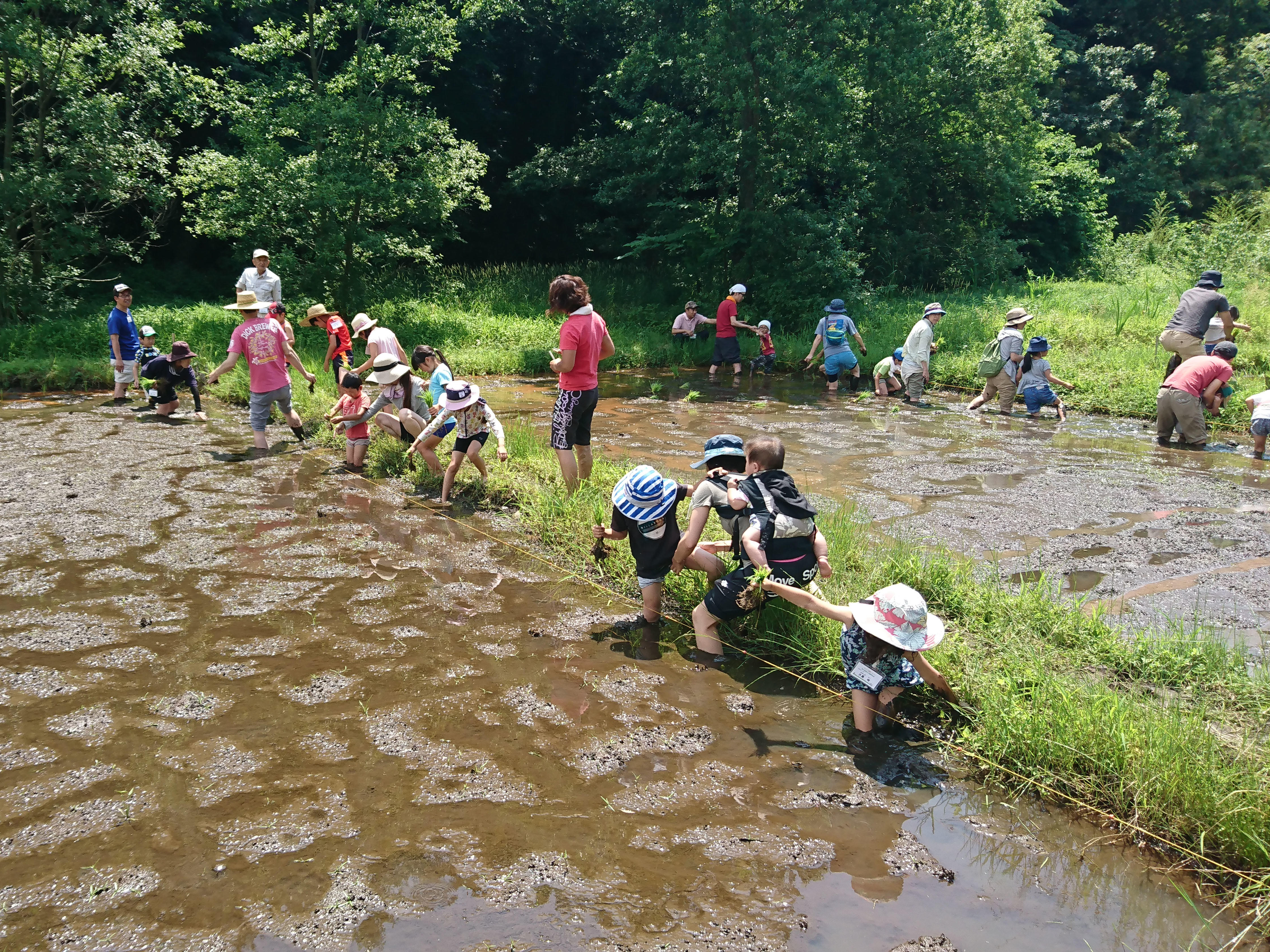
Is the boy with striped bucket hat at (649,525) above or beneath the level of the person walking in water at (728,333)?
beneath

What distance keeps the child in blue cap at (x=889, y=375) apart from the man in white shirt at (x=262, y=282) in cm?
1013

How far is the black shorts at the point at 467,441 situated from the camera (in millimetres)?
8977

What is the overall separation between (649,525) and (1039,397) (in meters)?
10.1

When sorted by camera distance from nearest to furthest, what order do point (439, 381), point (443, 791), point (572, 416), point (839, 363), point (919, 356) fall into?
point (443, 791) < point (572, 416) < point (439, 381) < point (919, 356) < point (839, 363)

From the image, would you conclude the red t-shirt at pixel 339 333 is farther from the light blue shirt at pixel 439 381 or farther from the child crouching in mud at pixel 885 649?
the child crouching in mud at pixel 885 649

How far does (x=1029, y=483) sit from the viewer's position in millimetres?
10047

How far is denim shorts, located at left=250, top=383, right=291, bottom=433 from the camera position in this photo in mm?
10781

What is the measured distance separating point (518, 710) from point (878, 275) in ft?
79.7

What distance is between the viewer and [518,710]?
17.5 feet

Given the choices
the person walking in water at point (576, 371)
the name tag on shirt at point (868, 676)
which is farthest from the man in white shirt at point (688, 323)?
the name tag on shirt at point (868, 676)

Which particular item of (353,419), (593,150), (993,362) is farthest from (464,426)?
(593,150)

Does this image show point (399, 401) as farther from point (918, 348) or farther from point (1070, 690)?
point (918, 348)

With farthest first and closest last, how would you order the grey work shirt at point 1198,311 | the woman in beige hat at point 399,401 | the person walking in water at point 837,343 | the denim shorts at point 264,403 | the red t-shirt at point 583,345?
the person walking in water at point 837,343 < the grey work shirt at point 1198,311 < the denim shorts at point 264,403 < the woman in beige hat at point 399,401 < the red t-shirt at point 583,345

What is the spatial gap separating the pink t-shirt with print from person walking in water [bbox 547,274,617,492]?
13.0 feet
